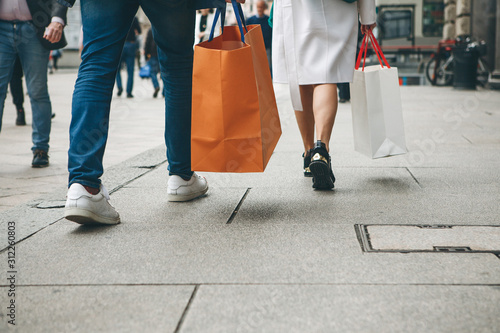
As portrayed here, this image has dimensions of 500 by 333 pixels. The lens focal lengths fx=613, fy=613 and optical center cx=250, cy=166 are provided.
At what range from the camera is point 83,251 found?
7.97 feet

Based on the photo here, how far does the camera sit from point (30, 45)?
4641 mm

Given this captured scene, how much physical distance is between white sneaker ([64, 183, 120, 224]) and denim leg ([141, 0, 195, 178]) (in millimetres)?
587

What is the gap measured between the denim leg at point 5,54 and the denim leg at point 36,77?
0.08 meters

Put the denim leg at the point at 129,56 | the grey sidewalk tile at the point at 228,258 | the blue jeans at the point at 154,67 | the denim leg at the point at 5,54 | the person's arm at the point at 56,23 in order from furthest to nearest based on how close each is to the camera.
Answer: the blue jeans at the point at 154,67, the denim leg at the point at 129,56, the denim leg at the point at 5,54, the person's arm at the point at 56,23, the grey sidewalk tile at the point at 228,258

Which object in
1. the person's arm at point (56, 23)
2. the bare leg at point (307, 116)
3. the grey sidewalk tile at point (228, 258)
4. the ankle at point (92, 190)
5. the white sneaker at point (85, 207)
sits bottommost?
the grey sidewalk tile at point (228, 258)

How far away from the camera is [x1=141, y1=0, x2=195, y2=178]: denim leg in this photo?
3.00 metres

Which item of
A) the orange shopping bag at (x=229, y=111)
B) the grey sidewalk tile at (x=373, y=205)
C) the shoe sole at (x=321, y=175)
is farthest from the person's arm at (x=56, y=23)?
the shoe sole at (x=321, y=175)

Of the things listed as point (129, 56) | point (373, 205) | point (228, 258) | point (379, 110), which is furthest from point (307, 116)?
point (129, 56)

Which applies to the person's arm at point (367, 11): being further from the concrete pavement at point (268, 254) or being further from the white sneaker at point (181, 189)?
the white sneaker at point (181, 189)

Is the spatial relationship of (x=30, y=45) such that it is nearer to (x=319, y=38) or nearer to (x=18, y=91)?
(x=319, y=38)

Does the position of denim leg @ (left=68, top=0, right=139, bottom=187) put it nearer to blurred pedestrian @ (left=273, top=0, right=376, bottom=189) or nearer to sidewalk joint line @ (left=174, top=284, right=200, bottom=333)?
sidewalk joint line @ (left=174, top=284, right=200, bottom=333)

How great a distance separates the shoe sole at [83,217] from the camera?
2666 mm

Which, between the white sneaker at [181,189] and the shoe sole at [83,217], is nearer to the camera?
the shoe sole at [83,217]

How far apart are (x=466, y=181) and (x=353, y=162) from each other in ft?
3.25
